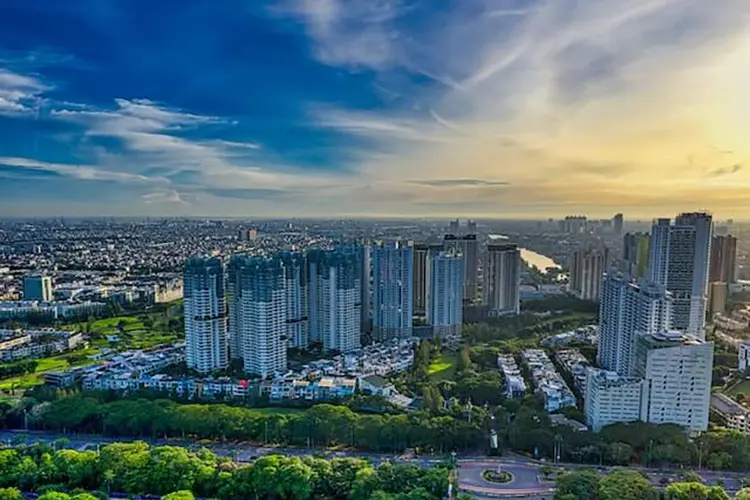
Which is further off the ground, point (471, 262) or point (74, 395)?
point (471, 262)

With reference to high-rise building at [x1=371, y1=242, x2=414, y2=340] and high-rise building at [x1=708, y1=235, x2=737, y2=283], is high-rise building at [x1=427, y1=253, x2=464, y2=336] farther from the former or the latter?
high-rise building at [x1=708, y1=235, x2=737, y2=283]

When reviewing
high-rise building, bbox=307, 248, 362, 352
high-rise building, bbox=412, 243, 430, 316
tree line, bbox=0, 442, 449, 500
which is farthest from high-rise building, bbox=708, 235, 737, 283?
tree line, bbox=0, 442, 449, 500

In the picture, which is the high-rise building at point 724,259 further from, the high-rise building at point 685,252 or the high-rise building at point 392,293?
the high-rise building at point 392,293

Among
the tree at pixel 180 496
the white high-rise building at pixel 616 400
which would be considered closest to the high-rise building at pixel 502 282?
the white high-rise building at pixel 616 400

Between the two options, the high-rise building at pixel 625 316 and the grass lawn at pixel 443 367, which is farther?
the grass lawn at pixel 443 367

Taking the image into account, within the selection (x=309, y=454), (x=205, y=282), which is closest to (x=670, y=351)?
(x=309, y=454)

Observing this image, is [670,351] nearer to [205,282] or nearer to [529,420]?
[529,420]

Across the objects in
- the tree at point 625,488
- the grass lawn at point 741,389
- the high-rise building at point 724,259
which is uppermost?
the high-rise building at point 724,259
